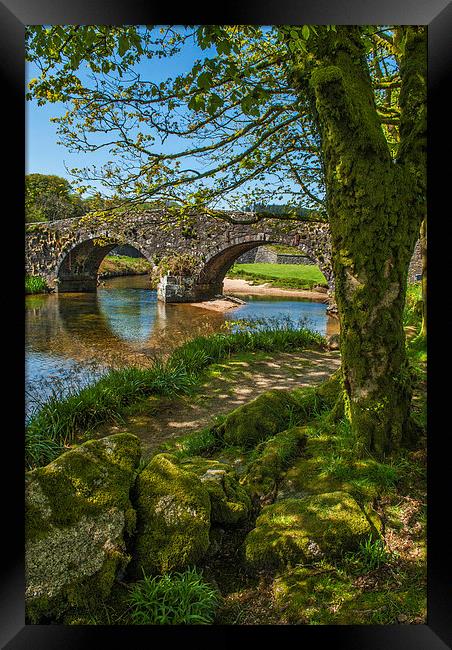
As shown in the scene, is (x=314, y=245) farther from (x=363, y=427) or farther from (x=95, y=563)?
(x=95, y=563)

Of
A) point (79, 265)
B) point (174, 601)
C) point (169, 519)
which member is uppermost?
point (79, 265)

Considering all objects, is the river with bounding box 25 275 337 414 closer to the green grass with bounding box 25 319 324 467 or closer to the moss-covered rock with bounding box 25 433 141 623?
the green grass with bounding box 25 319 324 467

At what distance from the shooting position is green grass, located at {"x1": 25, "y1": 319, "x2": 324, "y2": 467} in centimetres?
575

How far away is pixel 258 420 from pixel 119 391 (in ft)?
8.98

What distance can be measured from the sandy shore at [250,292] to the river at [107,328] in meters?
0.83

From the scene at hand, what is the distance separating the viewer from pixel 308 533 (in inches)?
112

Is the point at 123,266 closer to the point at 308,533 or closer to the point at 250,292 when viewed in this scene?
the point at 250,292

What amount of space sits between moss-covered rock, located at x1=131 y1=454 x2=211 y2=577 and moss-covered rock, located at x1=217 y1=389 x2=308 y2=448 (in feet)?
6.57

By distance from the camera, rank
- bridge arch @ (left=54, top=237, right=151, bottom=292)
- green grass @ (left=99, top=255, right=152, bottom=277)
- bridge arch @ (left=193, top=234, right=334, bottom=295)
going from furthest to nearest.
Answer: green grass @ (left=99, top=255, right=152, bottom=277), bridge arch @ (left=54, top=237, right=151, bottom=292), bridge arch @ (left=193, top=234, right=334, bottom=295)

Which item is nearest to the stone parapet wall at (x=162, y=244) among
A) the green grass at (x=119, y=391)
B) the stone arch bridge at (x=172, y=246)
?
the stone arch bridge at (x=172, y=246)

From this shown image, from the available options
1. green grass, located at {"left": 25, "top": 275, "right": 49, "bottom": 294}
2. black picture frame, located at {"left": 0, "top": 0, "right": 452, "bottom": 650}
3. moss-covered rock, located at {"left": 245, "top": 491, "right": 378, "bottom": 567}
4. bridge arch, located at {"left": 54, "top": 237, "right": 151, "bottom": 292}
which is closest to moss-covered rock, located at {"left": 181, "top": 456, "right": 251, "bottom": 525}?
moss-covered rock, located at {"left": 245, "top": 491, "right": 378, "bottom": 567}

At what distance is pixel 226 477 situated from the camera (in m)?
3.48

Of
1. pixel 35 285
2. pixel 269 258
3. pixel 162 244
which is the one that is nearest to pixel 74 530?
pixel 162 244
